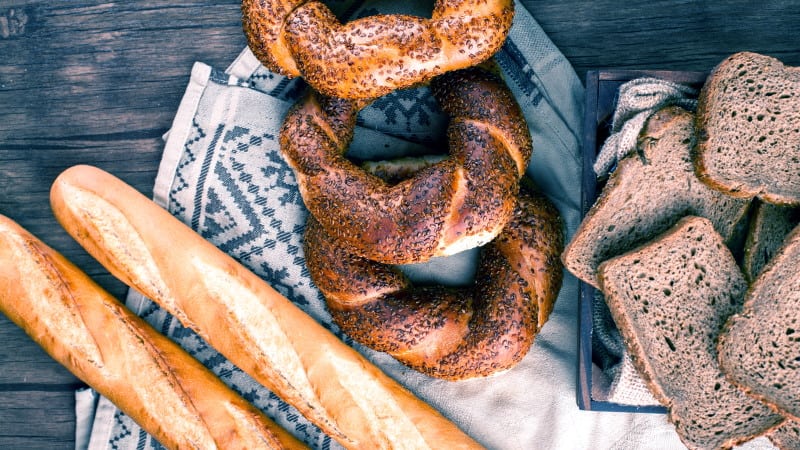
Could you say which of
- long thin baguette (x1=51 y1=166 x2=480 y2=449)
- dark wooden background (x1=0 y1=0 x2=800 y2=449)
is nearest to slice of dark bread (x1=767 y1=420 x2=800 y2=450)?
long thin baguette (x1=51 y1=166 x2=480 y2=449)

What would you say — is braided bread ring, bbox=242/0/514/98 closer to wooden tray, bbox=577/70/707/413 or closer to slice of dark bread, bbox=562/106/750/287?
wooden tray, bbox=577/70/707/413

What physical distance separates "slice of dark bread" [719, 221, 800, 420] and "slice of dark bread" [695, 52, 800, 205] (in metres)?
0.15

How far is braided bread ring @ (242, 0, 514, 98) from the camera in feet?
5.52

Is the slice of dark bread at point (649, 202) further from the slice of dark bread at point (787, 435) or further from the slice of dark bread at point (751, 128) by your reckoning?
the slice of dark bread at point (787, 435)

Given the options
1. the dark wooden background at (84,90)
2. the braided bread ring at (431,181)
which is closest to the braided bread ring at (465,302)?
the braided bread ring at (431,181)

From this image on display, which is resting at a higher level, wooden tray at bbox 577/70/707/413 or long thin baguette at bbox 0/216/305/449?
wooden tray at bbox 577/70/707/413

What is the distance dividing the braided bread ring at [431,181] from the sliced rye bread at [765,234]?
0.64 meters

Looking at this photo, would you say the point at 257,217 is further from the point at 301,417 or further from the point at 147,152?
the point at 301,417

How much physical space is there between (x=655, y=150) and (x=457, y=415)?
3.37 ft

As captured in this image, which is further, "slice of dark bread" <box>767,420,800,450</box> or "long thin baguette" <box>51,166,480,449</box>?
"long thin baguette" <box>51,166,480,449</box>

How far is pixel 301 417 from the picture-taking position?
→ 7.16ft

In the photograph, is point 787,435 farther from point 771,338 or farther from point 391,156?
point 391,156

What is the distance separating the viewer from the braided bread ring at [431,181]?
1.75 meters

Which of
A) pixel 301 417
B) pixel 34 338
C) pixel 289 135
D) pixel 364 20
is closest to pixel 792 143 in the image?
pixel 364 20
